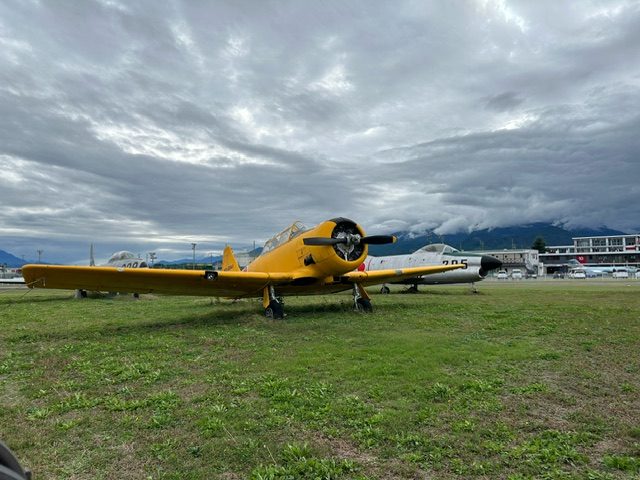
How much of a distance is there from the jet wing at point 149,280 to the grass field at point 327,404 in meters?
1.68

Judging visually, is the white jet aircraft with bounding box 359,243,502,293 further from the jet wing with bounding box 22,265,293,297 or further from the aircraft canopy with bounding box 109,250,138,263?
the aircraft canopy with bounding box 109,250,138,263

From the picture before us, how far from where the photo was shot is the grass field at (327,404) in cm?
332

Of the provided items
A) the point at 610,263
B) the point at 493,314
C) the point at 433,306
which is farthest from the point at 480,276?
the point at 610,263

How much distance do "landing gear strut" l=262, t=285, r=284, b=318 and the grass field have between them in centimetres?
249

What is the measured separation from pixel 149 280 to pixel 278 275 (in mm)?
3506

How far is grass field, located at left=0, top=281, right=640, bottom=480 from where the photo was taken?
3320 millimetres

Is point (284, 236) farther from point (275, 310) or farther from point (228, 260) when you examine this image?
point (228, 260)

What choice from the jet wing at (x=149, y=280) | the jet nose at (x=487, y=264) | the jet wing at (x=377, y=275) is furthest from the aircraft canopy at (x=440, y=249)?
the jet wing at (x=149, y=280)

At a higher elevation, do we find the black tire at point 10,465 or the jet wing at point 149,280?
the jet wing at point 149,280

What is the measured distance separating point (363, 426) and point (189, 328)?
23.6 ft

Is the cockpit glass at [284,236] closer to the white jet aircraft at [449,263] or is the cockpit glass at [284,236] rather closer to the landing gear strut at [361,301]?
the landing gear strut at [361,301]

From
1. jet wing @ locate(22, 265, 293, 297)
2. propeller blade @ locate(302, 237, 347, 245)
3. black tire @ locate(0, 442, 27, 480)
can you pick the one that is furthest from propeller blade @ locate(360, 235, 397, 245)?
black tire @ locate(0, 442, 27, 480)

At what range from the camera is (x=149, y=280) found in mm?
10758

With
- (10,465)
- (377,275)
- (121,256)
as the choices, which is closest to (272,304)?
(377,275)
